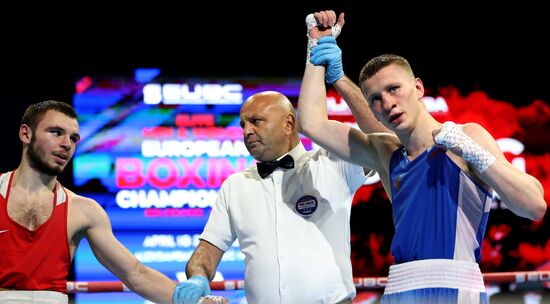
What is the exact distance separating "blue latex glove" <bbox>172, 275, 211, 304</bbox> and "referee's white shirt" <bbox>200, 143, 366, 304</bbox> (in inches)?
11.4

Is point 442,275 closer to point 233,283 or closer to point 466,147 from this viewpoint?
point 466,147

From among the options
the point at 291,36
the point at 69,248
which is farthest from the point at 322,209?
the point at 291,36

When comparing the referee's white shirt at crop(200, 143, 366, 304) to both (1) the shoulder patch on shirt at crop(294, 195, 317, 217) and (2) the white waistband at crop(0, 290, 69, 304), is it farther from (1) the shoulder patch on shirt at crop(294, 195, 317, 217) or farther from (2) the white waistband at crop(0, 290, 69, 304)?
(2) the white waistband at crop(0, 290, 69, 304)

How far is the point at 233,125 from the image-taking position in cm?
640

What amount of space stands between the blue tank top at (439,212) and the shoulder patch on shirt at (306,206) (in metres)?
0.68

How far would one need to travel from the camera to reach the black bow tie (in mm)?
3680

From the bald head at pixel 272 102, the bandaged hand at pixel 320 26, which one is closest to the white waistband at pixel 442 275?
the bandaged hand at pixel 320 26

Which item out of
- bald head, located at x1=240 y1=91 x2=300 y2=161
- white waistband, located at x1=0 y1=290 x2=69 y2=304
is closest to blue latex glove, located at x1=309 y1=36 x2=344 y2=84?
bald head, located at x1=240 y1=91 x2=300 y2=161

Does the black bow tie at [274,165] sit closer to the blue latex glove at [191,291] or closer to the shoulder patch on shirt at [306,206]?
the shoulder patch on shirt at [306,206]

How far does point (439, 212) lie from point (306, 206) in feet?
2.83

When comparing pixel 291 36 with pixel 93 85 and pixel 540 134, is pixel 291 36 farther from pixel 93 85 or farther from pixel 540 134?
pixel 540 134

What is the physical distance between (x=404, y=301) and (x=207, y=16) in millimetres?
4419

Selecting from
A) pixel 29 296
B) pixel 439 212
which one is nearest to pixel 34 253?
pixel 29 296

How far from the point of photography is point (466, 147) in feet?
8.82
